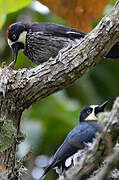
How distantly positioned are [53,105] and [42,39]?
3.90ft

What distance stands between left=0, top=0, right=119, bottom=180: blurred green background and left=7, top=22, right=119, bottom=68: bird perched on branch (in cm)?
45

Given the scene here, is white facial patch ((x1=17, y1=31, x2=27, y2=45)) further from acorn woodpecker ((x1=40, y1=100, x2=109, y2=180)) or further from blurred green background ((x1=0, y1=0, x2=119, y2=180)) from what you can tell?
acorn woodpecker ((x1=40, y1=100, x2=109, y2=180))

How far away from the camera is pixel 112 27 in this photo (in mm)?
3895

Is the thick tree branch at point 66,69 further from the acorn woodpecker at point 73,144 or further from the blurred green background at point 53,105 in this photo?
the blurred green background at point 53,105

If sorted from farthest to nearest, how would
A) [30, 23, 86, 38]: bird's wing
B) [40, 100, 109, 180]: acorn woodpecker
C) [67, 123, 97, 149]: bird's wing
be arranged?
[30, 23, 86, 38]: bird's wing < [67, 123, 97, 149]: bird's wing < [40, 100, 109, 180]: acorn woodpecker

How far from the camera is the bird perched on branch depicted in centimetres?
498

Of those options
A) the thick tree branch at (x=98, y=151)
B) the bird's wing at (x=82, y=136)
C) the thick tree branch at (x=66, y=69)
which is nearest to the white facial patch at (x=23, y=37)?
the thick tree branch at (x=66, y=69)

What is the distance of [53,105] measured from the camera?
20.0 ft

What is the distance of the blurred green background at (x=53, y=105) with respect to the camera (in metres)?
5.85

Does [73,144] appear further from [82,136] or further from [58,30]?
[58,30]

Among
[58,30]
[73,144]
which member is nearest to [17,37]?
[58,30]

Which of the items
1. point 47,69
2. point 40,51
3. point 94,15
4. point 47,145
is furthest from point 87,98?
point 94,15

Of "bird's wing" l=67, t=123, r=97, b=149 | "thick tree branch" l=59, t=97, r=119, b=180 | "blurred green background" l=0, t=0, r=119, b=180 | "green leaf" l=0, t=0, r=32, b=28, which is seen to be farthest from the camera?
"blurred green background" l=0, t=0, r=119, b=180

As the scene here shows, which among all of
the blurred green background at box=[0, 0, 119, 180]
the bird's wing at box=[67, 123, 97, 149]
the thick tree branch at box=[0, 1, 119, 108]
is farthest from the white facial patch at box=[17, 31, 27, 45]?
the bird's wing at box=[67, 123, 97, 149]
